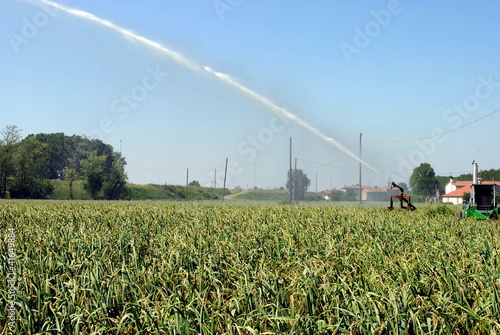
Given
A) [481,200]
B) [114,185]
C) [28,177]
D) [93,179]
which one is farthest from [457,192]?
[28,177]

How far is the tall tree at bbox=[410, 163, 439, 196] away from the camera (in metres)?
116

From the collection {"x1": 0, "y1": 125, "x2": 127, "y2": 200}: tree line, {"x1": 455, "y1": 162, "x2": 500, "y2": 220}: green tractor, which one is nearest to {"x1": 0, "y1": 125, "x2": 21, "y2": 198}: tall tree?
{"x1": 0, "y1": 125, "x2": 127, "y2": 200}: tree line

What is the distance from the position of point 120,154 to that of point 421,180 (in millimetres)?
77899

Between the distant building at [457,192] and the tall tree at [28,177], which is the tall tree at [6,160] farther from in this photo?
the distant building at [457,192]

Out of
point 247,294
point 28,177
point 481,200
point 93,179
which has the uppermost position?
point 93,179

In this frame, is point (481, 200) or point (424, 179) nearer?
point (481, 200)

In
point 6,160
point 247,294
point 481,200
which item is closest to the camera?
point 247,294

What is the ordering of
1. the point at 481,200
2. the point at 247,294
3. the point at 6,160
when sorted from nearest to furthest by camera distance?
1. the point at 247,294
2. the point at 481,200
3. the point at 6,160

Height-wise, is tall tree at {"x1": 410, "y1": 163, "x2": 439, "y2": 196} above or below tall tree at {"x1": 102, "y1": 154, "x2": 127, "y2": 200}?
above

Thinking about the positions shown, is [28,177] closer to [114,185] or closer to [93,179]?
[93,179]

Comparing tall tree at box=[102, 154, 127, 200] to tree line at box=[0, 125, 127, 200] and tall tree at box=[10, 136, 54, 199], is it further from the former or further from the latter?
tall tree at box=[10, 136, 54, 199]

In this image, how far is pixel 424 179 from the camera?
117 m

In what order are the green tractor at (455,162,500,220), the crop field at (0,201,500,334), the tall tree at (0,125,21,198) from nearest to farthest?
the crop field at (0,201,500,334), the green tractor at (455,162,500,220), the tall tree at (0,125,21,198)

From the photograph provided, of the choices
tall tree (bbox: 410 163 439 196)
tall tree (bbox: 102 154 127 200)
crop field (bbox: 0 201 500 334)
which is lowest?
crop field (bbox: 0 201 500 334)
